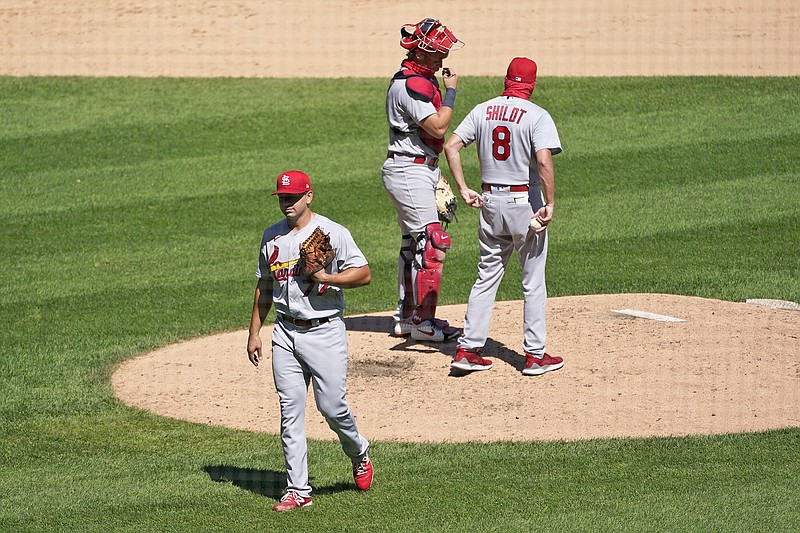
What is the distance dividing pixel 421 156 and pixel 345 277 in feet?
9.32

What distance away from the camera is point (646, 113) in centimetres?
1616

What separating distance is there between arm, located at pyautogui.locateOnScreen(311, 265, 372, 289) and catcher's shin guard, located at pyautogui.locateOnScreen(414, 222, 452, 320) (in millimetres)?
2598

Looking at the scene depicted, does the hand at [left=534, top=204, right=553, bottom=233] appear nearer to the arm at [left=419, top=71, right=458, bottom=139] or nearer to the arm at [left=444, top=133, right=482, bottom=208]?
the arm at [left=444, top=133, right=482, bottom=208]

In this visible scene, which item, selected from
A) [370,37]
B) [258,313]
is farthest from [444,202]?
[370,37]

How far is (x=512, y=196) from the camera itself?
7773 mm

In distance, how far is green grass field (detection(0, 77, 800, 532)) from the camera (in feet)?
19.6

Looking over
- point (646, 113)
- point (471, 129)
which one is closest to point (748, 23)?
point (646, 113)

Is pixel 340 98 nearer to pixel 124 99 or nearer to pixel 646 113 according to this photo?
pixel 124 99

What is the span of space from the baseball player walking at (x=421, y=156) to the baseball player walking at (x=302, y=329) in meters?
2.53

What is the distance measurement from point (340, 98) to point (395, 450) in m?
11.0

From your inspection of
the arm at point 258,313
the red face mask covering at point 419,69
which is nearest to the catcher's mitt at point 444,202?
the red face mask covering at point 419,69

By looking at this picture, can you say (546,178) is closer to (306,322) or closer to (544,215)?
(544,215)

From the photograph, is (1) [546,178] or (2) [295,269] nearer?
(2) [295,269]

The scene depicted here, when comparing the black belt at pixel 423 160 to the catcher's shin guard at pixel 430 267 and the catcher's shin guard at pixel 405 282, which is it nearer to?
the catcher's shin guard at pixel 430 267
